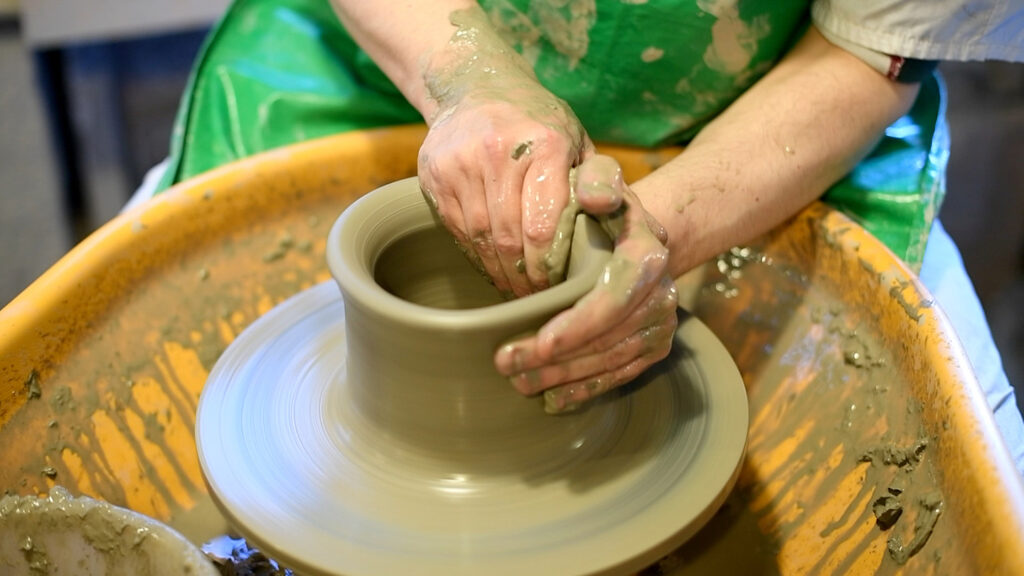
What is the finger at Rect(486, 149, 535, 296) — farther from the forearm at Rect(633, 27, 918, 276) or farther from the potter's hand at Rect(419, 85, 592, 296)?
the forearm at Rect(633, 27, 918, 276)

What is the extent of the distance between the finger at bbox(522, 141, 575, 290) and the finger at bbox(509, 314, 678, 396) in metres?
0.10

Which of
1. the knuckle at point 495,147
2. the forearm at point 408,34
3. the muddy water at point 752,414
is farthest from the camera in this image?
the forearm at point 408,34

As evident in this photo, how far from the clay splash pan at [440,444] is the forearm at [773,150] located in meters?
0.17

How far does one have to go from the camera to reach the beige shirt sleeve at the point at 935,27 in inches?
47.1

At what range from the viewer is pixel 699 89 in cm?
137

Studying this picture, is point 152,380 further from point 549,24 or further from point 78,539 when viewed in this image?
point 549,24

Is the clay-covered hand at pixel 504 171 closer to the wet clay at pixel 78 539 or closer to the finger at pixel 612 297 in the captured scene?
the finger at pixel 612 297

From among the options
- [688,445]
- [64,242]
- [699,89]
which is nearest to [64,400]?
[688,445]

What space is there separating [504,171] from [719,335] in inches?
22.2

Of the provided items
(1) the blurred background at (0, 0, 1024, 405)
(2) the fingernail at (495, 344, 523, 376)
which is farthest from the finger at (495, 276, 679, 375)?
(1) the blurred background at (0, 0, 1024, 405)

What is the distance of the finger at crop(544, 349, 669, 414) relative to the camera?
3.26 feet

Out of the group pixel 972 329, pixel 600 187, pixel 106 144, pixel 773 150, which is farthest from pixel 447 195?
pixel 106 144

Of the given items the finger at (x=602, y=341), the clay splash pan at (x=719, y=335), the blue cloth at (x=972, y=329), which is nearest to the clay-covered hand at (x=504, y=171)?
the finger at (x=602, y=341)

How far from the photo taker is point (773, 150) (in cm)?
126
